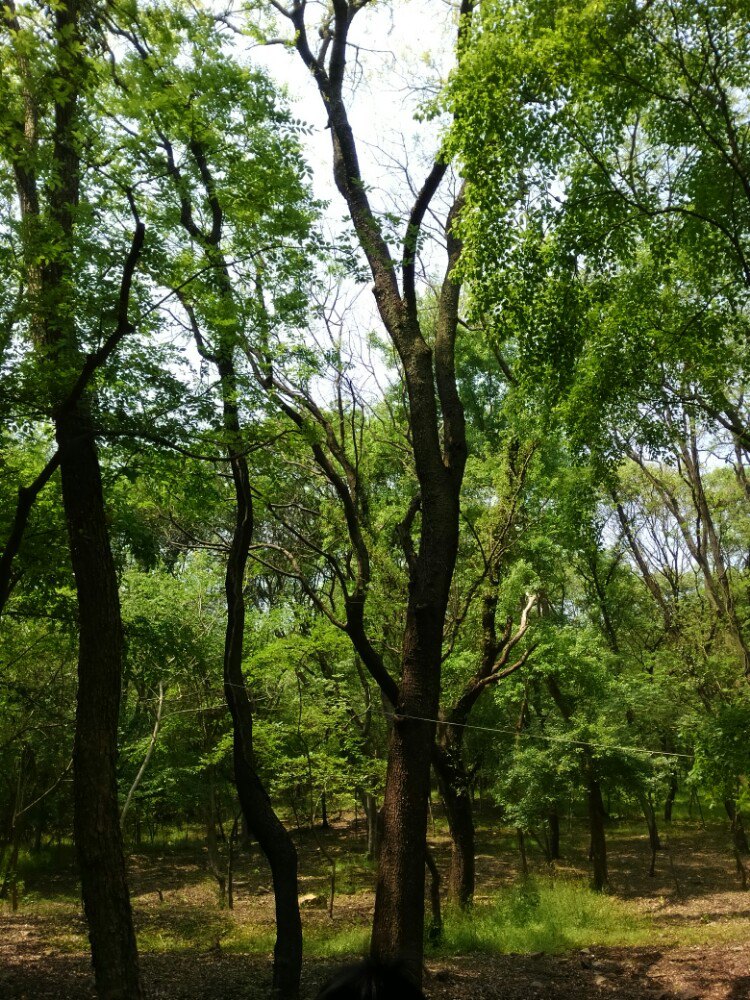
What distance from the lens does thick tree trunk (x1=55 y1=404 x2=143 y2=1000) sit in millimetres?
5566

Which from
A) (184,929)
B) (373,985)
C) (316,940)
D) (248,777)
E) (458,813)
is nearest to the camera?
(373,985)

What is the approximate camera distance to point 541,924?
11.3m

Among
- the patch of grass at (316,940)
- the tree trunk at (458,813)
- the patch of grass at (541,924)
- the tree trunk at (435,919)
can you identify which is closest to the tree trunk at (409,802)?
the tree trunk at (435,919)

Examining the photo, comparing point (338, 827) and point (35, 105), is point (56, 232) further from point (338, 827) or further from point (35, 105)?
point (338, 827)

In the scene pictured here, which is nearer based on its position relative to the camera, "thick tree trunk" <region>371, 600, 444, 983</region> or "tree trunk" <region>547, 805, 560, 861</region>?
"thick tree trunk" <region>371, 600, 444, 983</region>

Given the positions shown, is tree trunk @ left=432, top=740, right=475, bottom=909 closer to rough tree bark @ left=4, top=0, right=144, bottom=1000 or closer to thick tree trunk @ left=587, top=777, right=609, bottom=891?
thick tree trunk @ left=587, top=777, right=609, bottom=891

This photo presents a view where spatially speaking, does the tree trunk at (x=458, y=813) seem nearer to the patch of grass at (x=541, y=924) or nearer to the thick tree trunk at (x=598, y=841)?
the patch of grass at (x=541, y=924)

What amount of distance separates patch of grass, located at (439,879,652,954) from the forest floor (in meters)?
0.04

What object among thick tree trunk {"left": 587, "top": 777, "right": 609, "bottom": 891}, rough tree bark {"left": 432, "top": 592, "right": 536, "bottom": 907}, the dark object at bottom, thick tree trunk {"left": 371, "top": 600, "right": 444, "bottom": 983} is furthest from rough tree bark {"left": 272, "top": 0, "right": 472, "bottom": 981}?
thick tree trunk {"left": 587, "top": 777, "right": 609, "bottom": 891}

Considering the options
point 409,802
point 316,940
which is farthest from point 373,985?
point 316,940

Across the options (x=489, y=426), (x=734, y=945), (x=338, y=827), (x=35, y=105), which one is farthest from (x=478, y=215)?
(x=338, y=827)

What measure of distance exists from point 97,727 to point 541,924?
846 centimetres

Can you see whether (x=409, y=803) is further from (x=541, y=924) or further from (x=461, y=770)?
(x=541, y=924)

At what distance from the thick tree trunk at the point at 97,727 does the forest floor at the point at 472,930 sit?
2338 mm
